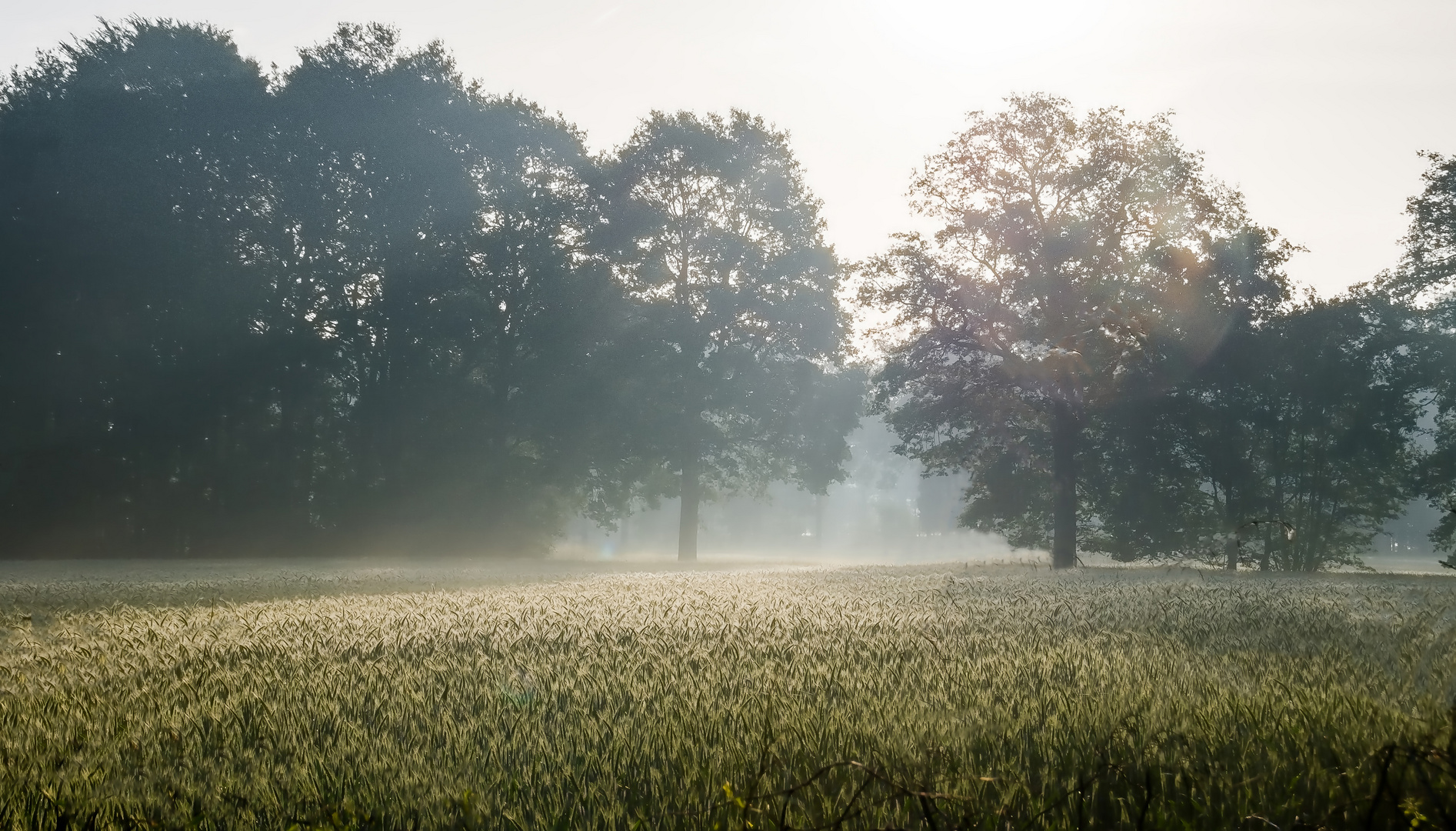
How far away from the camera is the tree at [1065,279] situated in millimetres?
23891

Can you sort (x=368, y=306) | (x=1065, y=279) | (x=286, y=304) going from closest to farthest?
1. (x=1065, y=279)
2. (x=286, y=304)
3. (x=368, y=306)

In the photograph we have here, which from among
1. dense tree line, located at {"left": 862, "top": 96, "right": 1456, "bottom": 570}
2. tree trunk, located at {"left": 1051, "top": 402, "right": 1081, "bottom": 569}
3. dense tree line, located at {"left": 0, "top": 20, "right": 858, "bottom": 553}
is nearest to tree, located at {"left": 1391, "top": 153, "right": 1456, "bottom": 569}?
dense tree line, located at {"left": 862, "top": 96, "right": 1456, "bottom": 570}

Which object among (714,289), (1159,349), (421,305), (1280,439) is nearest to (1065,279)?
(1159,349)

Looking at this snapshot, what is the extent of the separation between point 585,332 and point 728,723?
32.7 meters

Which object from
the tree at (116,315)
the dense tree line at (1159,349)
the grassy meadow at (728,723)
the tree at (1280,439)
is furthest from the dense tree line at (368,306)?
the grassy meadow at (728,723)

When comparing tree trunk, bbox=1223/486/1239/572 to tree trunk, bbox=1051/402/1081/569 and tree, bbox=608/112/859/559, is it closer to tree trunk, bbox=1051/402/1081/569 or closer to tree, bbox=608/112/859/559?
tree trunk, bbox=1051/402/1081/569

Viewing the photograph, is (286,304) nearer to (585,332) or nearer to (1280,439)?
(585,332)

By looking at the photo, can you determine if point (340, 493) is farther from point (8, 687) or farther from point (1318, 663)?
point (1318, 663)

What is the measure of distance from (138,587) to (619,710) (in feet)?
42.0

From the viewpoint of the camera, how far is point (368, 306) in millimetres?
33938

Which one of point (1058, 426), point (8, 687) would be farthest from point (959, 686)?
point (1058, 426)

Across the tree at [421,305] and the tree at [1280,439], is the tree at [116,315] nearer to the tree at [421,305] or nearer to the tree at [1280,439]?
the tree at [421,305]

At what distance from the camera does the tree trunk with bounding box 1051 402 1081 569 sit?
80.4 ft

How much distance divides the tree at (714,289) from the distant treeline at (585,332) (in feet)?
0.43
